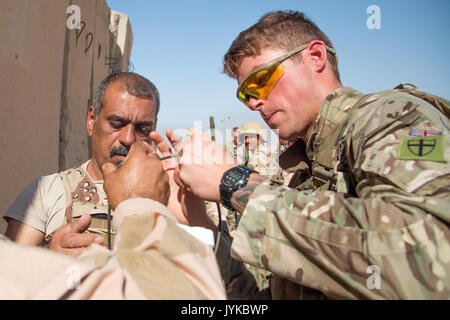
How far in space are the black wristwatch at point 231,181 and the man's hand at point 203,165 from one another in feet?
0.12

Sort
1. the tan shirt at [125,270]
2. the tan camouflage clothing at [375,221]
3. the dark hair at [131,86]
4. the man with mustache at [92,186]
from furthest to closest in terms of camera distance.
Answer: the dark hair at [131,86] → the man with mustache at [92,186] → the tan camouflage clothing at [375,221] → the tan shirt at [125,270]

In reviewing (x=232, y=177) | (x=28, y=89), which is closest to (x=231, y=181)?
(x=232, y=177)

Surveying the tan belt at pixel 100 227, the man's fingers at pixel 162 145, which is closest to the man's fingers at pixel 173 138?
the man's fingers at pixel 162 145

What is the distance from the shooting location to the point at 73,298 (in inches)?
31.6

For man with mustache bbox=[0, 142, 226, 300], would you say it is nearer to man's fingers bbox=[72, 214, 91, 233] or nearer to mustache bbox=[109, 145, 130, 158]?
man's fingers bbox=[72, 214, 91, 233]

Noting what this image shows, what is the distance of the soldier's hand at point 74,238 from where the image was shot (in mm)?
1709

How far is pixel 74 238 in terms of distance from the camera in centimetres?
173

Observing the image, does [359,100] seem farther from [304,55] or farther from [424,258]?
[424,258]

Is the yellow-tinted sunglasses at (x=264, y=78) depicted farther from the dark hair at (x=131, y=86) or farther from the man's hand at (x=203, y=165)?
the dark hair at (x=131, y=86)

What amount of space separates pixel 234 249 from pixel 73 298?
651 mm

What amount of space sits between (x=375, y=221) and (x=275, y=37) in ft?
4.86

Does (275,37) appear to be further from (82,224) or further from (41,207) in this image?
(41,207)

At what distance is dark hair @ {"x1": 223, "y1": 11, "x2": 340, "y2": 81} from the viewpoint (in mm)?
2092
